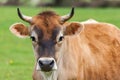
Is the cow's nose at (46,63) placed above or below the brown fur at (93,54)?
above

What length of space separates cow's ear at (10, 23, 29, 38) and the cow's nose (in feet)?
3.15

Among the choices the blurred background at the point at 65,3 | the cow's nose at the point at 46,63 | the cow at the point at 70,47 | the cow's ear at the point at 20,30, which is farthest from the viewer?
the blurred background at the point at 65,3

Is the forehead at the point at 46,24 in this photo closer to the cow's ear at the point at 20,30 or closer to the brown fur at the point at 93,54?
the cow's ear at the point at 20,30

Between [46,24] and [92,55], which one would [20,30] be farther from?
[92,55]

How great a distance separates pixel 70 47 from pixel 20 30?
107 centimetres

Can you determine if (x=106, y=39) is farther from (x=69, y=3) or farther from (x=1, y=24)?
(x=69, y=3)

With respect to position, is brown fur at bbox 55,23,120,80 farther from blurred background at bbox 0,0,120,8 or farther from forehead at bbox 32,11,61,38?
blurred background at bbox 0,0,120,8

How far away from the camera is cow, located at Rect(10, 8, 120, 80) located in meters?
9.51

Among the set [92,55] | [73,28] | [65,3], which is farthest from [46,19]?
[65,3]

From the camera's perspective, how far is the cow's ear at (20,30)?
33.0 feet

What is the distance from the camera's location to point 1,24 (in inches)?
1210

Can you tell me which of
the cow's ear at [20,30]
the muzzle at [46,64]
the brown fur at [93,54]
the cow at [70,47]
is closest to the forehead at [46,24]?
the cow at [70,47]

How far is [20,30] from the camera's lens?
10148 mm

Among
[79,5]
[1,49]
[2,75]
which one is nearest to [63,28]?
[2,75]
